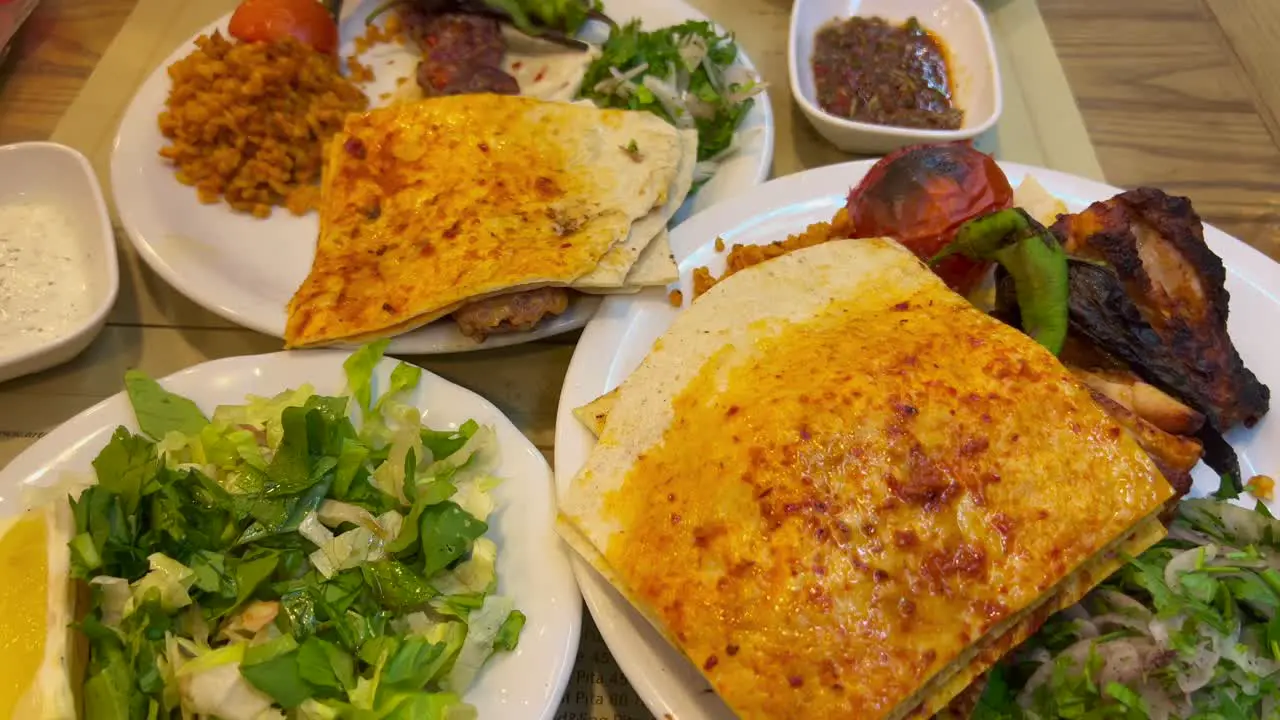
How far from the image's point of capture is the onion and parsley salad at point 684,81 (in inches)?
112

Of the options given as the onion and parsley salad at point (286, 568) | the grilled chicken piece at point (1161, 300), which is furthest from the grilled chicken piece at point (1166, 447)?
the onion and parsley salad at point (286, 568)

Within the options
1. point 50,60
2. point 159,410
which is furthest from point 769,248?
point 50,60

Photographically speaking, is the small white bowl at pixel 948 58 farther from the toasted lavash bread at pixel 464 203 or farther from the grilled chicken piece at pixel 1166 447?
the grilled chicken piece at pixel 1166 447

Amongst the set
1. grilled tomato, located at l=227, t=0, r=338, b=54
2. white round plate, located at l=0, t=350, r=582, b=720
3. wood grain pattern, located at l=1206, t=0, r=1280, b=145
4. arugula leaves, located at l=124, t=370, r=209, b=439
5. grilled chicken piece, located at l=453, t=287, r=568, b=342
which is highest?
grilled tomato, located at l=227, t=0, r=338, b=54

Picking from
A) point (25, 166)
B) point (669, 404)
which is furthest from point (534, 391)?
point (25, 166)

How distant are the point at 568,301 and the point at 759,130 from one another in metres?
1.04

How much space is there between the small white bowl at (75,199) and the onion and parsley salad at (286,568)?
59cm

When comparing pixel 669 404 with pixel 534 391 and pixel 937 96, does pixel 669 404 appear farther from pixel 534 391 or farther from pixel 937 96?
pixel 937 96

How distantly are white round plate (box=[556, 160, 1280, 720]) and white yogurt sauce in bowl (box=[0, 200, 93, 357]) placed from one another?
155cm

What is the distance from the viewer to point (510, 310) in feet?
7.30

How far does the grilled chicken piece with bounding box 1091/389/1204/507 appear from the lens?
1688mm

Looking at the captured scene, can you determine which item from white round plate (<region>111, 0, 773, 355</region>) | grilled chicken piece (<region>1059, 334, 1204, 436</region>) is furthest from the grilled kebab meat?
grilled chicken piece (<region>1059, 334, 1204, 436</region>)

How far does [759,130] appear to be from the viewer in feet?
9.35

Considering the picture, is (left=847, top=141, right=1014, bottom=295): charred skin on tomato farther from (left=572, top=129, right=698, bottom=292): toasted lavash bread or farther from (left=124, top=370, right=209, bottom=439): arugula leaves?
(left=124, top=370, right=209, bottom=439): arugula leaves
